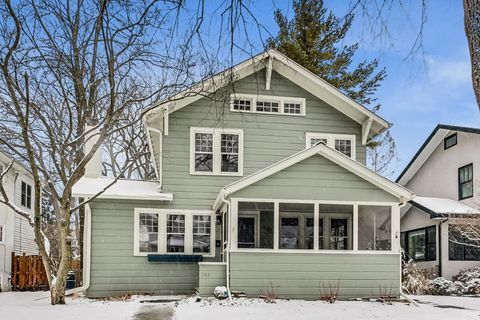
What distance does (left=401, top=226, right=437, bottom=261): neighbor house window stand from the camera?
17597 millimetres

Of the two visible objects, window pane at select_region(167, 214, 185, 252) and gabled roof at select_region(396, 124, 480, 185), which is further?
gabled roof at select_region(396, 124, 480, 185)

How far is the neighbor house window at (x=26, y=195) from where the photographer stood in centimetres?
2177

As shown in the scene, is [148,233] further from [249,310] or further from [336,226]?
[336,226]

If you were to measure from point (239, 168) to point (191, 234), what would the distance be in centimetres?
239

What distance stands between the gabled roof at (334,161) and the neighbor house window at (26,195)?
42.4 ft

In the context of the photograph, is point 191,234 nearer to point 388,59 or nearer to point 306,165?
point 306,165

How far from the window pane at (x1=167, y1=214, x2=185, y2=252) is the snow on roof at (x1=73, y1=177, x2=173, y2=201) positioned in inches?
27.8

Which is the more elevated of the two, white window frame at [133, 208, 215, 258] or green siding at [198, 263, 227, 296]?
white window frame at [133, 208, 215, 258]

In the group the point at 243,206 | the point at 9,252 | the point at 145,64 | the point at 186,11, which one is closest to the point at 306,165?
the point at 243,206

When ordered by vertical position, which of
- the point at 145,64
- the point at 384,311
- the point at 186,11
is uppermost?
the point at 145,64

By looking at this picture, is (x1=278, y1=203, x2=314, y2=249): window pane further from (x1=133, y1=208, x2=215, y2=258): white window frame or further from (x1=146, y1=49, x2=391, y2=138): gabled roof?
(x1=146, y1=49, x2=391, y2=138): gabled roof

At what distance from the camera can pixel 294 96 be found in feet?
49.4

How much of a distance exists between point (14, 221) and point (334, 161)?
48.1 feet

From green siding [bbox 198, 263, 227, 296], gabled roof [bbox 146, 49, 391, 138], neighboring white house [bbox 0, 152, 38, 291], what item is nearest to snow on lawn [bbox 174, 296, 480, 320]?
green siding [bbox 198, 263, 227, 296]
